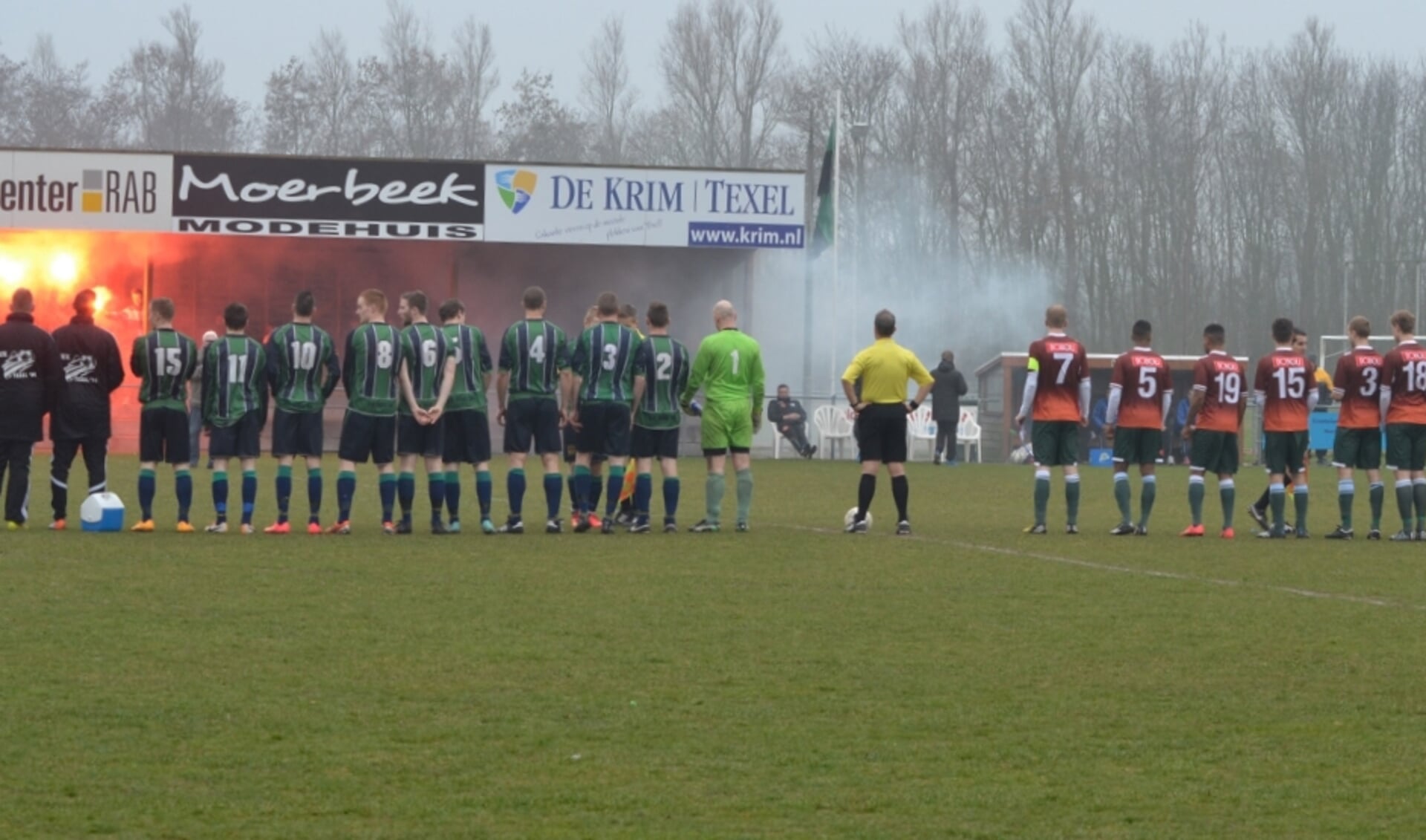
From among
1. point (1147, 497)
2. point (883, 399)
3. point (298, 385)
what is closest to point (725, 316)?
point (883, 399)

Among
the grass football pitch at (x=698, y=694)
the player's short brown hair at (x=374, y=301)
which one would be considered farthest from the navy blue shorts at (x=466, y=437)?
the grass football pitch at (x=698, y=694)

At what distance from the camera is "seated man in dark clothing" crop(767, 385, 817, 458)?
37688mm

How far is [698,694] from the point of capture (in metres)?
8.06

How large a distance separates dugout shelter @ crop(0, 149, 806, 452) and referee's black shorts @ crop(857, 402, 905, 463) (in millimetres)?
19939

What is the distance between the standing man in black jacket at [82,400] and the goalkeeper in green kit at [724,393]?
16.0 ft

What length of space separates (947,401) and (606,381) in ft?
65.1

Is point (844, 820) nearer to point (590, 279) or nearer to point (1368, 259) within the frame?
point (590, 279)

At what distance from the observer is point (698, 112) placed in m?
72.4

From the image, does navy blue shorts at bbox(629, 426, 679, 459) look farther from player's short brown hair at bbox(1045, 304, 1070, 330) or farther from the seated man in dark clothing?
the seated man in dark clothing

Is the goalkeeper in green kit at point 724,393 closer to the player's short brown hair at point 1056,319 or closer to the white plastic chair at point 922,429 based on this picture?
the player's short brown hair at point 1056,319

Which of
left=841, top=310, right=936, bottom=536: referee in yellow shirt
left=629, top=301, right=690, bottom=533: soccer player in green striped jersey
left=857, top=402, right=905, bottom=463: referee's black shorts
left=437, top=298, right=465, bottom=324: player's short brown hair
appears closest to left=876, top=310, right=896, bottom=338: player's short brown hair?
left=841, top=310, right=936, bottom=536: referee in yellow shirt

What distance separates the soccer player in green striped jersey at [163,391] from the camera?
15680mm

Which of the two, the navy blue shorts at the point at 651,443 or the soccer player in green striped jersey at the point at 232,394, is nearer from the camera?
the soccer player in green striped jersey at the point at 232,394

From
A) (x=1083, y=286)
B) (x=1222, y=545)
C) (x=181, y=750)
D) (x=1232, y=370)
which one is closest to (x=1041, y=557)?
(x=1222, y=545)
